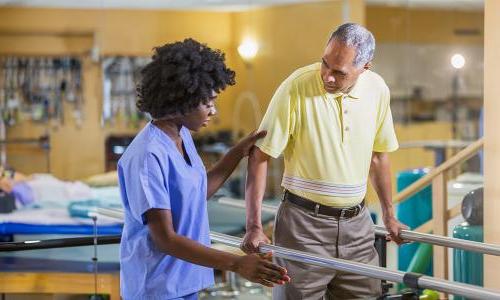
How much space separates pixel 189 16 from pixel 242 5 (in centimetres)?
62

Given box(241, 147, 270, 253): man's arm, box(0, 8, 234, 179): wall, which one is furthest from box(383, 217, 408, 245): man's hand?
box(0, 8, 234, 179): wall

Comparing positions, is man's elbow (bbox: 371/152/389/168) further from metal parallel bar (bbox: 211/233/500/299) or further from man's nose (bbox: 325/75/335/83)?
metal parallel bar (bbox: 211/233/500/299)

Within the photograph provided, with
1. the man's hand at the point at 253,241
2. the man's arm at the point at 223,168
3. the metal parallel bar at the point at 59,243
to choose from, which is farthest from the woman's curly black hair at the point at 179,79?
the metal parallel bar at the point at 59,243

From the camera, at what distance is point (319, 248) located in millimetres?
3020

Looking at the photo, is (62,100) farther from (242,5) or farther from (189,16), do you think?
(242,5)

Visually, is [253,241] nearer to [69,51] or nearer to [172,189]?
[172,189]

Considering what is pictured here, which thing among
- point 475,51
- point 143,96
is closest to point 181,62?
point 143,96

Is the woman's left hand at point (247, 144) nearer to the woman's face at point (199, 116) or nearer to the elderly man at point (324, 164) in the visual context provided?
the elderly man at point (324, 164)

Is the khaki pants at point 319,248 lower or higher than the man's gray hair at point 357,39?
lower

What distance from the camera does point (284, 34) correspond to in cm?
914

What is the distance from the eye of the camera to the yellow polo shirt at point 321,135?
9.66 ft

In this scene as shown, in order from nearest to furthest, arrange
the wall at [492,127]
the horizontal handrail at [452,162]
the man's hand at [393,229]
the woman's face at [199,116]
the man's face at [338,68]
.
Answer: the woman's face at [199,116] < the man's face at [338,68] < the man's hand at [393,229] < the wall at [492,127] < the horizontal handrail at [452,162]

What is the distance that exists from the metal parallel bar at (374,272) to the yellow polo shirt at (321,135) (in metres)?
0.29

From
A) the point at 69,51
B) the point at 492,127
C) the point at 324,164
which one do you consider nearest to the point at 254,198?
the point at 324,164
